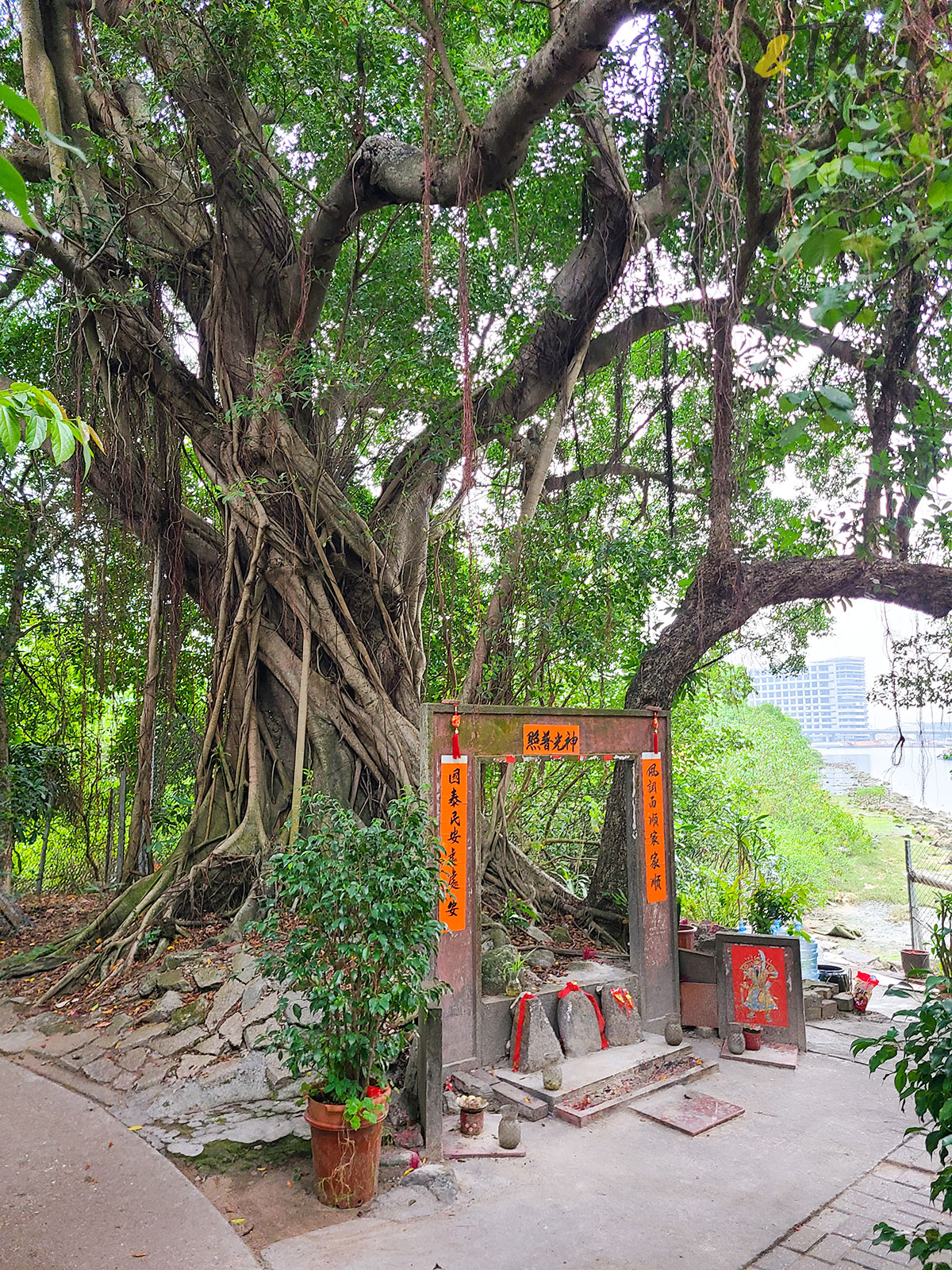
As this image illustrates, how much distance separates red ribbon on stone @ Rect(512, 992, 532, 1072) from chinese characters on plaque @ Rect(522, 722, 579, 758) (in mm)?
1329

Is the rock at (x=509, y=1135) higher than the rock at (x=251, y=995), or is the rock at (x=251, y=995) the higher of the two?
the rock at (x=251, y=995)

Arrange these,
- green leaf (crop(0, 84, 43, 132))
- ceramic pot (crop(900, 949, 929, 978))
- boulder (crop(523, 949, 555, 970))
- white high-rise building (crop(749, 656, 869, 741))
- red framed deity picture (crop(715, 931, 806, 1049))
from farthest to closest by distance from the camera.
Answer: white high-rise building (crop(749, 656, 869, 741)), ceramic pot (crop(900, 949, 929, 978)), boulder (crop(523, 949, 555, 970)), red framed deity picture (crop(715, 931, 806, 1049)), green leaf (crop(0, 84, 43, 132))

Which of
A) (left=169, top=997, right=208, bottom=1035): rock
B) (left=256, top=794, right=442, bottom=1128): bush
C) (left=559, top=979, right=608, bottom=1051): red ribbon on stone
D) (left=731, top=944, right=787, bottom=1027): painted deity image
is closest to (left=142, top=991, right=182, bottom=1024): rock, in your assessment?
(left=169, top=997, right=208, bottom=1035): rock

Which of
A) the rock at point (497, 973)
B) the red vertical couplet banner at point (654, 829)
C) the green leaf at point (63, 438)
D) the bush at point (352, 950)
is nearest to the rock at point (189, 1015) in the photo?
the bush at point (352, 950)

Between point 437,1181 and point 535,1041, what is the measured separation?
4.16 feet

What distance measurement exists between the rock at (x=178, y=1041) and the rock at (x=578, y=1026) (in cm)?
198

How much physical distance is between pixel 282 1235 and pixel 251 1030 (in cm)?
170

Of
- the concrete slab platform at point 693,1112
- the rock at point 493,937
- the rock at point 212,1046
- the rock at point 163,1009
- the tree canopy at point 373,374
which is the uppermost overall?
the tree canopy at point 373,374

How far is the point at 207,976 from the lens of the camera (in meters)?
5.01

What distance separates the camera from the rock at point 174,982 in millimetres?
4949

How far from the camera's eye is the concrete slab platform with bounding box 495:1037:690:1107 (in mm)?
4223

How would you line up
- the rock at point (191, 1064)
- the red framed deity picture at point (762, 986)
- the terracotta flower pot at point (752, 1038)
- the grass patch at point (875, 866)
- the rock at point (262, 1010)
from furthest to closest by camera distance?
the grass patch at point (875, 866)
the red framed deity picture at point (762, 986)
the terracotta flower pot at point (752, 1038)
the rock at point (262, 1010)
the rock at point (191, 1064)

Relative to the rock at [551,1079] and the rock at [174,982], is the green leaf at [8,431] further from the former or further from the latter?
the rock at [174,982]

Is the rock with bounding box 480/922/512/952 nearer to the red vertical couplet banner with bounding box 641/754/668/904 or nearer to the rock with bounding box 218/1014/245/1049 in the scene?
the red vertical couplet banner with bounding box 641/754/668/904
